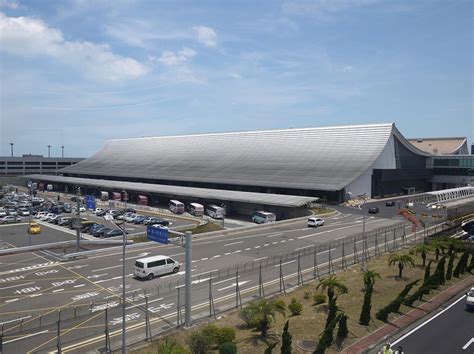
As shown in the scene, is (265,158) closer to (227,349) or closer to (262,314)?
(262,314)

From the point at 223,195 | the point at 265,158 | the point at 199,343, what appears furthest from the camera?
the point at 265,158

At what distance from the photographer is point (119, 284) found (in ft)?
104

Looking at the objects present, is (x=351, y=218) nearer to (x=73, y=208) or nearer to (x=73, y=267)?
(x=73, y=267)

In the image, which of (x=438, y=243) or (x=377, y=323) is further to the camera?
(x=438, y=243)

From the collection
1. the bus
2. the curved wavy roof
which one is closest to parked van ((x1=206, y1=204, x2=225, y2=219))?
the bus

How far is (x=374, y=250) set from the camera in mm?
42344

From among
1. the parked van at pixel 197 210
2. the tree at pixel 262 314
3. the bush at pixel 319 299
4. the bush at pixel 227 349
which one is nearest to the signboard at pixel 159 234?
the tree at pixel 262 314

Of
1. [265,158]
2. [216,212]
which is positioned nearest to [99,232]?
[216,212]

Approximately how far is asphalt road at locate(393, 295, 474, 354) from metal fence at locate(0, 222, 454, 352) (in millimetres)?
9379

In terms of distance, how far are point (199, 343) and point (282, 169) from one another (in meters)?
76.9

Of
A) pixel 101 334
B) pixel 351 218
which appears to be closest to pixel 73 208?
pixel 351 218

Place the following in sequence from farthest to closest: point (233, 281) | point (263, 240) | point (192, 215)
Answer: point (192, 215), point (263, 240), point (233, 281)

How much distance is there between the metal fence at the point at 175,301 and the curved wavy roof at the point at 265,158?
43.4 m

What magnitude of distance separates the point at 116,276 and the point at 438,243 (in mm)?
27989
